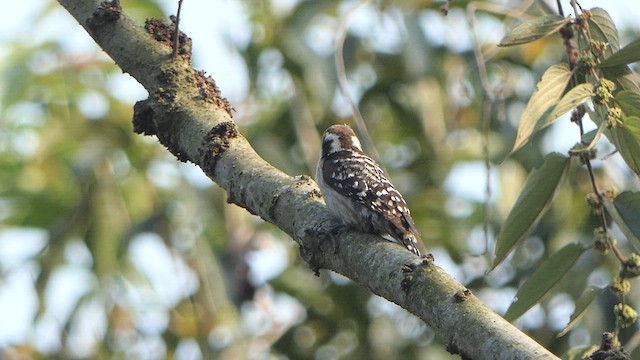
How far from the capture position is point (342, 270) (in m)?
2.78

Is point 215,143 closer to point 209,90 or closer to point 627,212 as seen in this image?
point 209,90

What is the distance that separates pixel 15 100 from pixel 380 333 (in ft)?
9.62

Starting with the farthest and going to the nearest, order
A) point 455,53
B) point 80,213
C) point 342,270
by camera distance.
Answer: point 455,53 < point 80,213 < point 342,270

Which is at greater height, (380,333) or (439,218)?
(439,218)

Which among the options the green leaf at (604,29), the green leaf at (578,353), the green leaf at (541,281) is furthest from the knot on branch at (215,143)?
the green leaf at (578,353)

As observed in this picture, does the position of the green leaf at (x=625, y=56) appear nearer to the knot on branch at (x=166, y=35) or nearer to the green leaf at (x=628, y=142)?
the green leaf at (x=628, y=142)

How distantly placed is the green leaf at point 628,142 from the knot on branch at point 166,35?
1.42 m

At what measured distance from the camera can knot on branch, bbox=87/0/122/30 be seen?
10.5 feet

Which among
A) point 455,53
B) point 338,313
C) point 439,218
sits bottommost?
point 338,313

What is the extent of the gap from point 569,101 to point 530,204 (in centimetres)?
47

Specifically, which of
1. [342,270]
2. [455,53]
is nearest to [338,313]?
[455,53]

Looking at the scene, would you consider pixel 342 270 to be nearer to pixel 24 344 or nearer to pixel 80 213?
pixel 80 213

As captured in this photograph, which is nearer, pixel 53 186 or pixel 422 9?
pixel 422 9

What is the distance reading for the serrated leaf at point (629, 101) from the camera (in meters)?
2.64
